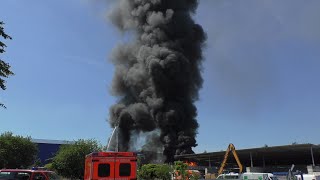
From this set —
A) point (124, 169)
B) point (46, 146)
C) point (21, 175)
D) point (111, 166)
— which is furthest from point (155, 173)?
point (46, 146)

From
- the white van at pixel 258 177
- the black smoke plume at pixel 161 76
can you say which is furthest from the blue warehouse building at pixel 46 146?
the white van at pixel 258 177

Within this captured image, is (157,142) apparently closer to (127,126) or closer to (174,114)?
(127,126)

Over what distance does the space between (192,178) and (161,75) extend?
4327cm

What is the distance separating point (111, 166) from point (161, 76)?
161 ft

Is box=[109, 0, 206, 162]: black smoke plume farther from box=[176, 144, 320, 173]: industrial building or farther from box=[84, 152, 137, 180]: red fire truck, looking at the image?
box=[84, 152, 137, 180]: red fire truck

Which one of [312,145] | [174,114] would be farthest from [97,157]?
[174,114]

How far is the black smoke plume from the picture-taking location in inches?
2456

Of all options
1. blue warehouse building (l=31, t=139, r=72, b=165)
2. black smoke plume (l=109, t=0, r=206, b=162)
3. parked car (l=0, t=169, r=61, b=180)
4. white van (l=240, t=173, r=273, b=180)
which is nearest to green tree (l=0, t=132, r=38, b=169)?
black smoke plume (l=109, t=0, r=206, b=162)

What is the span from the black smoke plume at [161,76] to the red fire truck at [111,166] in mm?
46071

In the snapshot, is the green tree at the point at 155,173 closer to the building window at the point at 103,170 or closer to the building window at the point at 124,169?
the building window at the point at 124,169

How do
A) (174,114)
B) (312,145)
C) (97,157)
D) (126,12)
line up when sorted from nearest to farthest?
(97,157), (312,145), (174,114), (126,12)

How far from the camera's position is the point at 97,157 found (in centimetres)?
1443

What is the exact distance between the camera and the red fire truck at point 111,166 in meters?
14.3

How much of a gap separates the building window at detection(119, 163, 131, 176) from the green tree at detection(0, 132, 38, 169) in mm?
39345
